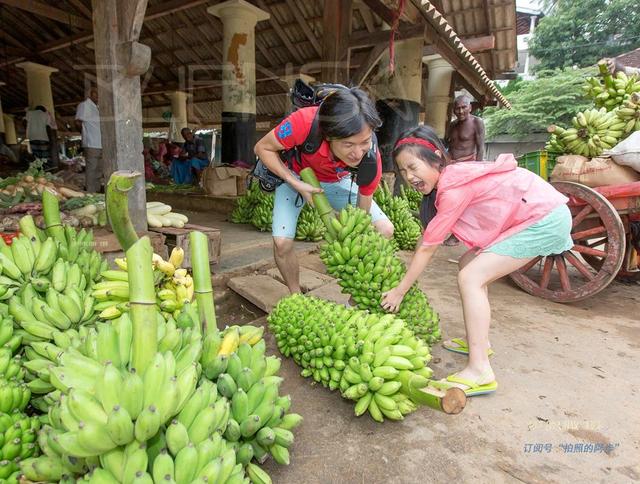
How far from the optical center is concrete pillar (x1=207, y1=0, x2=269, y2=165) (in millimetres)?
7594

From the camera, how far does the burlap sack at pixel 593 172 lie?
3543mm

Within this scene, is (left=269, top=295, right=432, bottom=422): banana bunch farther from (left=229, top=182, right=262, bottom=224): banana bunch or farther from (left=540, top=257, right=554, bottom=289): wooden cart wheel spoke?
(left=229, top=182, right=262, bottom=224): banana bunch

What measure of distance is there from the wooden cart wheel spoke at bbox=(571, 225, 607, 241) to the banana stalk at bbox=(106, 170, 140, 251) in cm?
382

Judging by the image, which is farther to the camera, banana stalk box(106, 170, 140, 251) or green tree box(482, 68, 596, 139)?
green tree box(482, 68, 596, 139)

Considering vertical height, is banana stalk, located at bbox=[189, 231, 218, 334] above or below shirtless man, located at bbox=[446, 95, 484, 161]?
below

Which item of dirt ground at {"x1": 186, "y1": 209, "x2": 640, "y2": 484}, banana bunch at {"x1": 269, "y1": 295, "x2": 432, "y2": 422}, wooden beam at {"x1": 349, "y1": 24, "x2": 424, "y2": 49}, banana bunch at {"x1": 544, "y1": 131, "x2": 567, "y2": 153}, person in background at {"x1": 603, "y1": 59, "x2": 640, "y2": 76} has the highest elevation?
wooden beam at {"x1": 349, "y1": 24, "x2": 424, "y2": 49}

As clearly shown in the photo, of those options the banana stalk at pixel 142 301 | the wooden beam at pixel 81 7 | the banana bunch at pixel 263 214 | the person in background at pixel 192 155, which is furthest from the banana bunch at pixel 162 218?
the wooden beam at pixel 81 7

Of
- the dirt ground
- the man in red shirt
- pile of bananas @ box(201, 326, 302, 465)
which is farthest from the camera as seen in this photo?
the man in red shirt

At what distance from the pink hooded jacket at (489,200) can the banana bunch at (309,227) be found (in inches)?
119

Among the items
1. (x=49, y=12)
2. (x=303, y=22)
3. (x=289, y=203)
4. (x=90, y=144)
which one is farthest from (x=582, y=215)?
(x=49, y=12)

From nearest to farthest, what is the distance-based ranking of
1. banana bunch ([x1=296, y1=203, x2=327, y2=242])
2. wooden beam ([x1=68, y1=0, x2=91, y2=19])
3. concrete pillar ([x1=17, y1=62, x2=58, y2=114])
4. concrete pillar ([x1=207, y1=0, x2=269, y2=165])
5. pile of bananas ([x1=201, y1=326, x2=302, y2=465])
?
pile of bananas ([x1=201, y1=326, x2=302, y2=465])
banana bunch ([x1=296, y1=203, x2=327, y2=242])
concrete pillar ([x1=207, y1=0, x2=269, y2=165])
wooden beam ([x1=68, y1=0, x2=91, y2=19])
concrete pillar ([x1=17, y1=62, x2=58, y2=114])

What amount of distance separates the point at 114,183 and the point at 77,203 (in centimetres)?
330

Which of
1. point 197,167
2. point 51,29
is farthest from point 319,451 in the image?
point 51,29

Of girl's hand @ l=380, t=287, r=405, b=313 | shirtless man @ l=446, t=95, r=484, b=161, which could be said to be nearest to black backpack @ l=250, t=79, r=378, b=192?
girl's hand @ l=380, t=287, r=405, b=313
